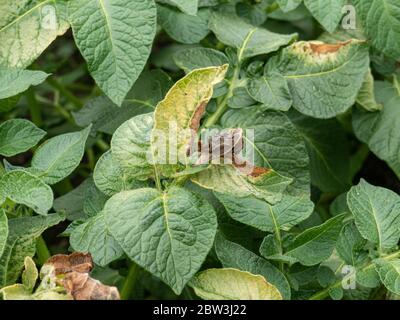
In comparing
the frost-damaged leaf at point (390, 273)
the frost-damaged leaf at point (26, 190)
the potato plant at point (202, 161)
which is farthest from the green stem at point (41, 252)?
the frost-damaged leaf at point (390, 273)

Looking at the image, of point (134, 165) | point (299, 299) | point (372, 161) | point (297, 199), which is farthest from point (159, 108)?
point (372, 161)

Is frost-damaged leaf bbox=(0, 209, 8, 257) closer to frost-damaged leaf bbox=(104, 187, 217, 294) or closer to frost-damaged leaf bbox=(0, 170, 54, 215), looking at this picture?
frost-damaged leaf bbox=(0, 170, 54, 215)

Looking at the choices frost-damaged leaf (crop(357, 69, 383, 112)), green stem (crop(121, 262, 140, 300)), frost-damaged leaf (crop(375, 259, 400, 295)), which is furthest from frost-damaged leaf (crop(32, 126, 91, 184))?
frost-damaged leaf (crop(357, 69, 383, 112))

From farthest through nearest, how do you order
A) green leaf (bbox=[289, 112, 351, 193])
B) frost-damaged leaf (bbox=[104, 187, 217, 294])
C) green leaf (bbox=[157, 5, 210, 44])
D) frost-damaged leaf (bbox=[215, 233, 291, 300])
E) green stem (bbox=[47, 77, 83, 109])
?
green stem (bbox=[47, 77, 83, 109]) → green leaf (bbox=[289, 112, 351, 193]) → green leaf (bbox=[157, 5, 210, 44]) → frost-damaged leaf (bbox=[215, 233, 291, 300]) → frost-damaged leaf (bbox=[104, 187, 217, 294])

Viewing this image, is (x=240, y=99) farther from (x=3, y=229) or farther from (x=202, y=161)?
(x=3, y=229)

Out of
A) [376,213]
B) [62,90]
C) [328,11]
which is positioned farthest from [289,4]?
[62,90]

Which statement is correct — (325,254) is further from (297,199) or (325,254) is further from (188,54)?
(188,54)

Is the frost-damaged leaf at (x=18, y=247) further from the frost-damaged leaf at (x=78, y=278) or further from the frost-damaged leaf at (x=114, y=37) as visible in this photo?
the frost-damaged leaf at (x=114, y=37)
